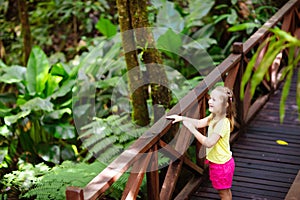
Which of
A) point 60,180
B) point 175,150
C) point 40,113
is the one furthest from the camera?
point 40,113

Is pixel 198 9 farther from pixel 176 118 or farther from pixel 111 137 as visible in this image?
pixel 176 118

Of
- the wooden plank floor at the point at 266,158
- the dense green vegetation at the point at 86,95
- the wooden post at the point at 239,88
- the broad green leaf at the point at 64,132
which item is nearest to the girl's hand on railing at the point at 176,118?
the dense green vegetation at the point at 86,95

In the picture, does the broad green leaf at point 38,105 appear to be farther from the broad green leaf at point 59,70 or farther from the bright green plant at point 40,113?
the broad green leaf at point 59,70

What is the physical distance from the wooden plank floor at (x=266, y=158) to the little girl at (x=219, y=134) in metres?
0.52

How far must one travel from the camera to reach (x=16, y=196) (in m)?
4.88

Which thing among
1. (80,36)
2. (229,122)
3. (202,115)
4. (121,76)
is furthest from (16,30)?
(229,122)

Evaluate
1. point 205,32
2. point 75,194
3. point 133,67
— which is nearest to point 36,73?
point 133,67

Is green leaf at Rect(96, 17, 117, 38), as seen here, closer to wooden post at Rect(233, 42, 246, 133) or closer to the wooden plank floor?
the wooden plank floor

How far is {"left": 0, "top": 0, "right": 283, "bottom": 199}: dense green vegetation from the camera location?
4895 mm

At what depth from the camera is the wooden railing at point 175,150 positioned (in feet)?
10.5

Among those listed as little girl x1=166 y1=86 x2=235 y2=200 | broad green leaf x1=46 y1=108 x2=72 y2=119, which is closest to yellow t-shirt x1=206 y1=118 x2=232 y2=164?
little girl x1=166 y1=86 x2=235 y2=200

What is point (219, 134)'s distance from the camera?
360 cm

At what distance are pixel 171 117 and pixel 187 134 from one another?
0.40 meters

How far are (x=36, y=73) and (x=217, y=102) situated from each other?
145 inches
